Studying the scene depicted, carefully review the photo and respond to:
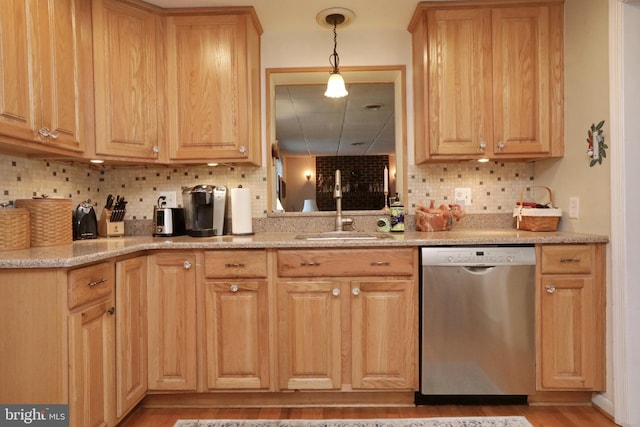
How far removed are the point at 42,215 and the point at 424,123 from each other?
2095 millimetres

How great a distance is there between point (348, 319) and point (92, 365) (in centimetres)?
115

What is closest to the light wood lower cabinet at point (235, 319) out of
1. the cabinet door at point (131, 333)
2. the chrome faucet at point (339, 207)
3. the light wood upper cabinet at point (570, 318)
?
the cabinet door at point (131, 333)

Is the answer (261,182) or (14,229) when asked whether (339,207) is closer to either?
(261,182)

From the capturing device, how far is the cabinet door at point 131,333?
1763mm

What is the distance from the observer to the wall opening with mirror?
2652mm

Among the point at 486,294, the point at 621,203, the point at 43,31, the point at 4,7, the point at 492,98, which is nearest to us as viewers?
the point at 4,7

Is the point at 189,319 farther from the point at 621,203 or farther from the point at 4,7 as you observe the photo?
the point at 621,203

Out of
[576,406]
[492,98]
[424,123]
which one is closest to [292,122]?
[424,123]

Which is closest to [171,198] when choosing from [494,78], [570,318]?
[494,78]

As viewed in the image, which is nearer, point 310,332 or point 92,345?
point 92,345

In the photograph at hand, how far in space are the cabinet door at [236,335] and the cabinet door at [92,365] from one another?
0.46 meters

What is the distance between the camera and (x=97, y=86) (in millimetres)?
2047

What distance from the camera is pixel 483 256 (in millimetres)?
1929

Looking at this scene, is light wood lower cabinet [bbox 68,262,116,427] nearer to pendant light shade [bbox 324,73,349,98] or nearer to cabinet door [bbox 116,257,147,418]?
cabinet door [bbox 116,257,147,418]
